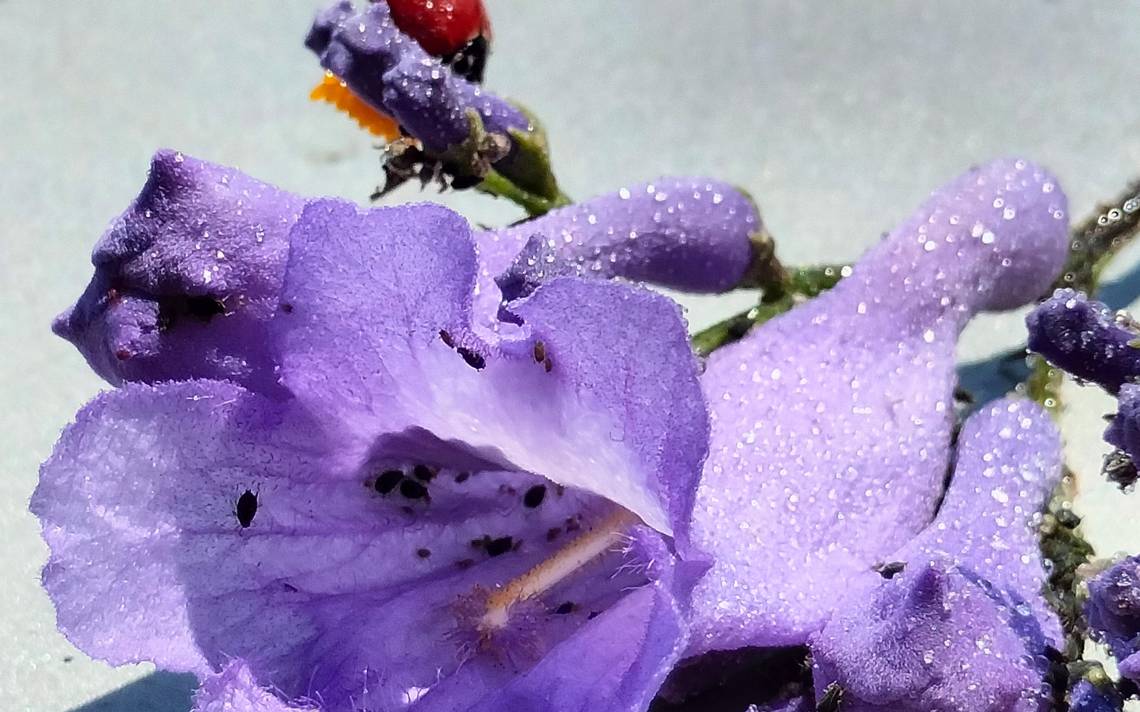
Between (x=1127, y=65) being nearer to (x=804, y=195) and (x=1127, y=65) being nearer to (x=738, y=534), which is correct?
(x=804, y=195)

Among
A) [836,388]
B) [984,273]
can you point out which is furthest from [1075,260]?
[836,388]

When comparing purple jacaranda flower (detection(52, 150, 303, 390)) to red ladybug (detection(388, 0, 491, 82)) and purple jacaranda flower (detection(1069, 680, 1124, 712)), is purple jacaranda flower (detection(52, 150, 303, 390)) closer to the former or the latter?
red ladybug (detection(388, 0, 491, 82))

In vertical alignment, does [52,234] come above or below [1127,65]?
below

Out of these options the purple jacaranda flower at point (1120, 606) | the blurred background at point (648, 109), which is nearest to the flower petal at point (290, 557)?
the purple jacaranda flower at point (1120, 606)

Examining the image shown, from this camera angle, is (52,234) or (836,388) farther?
(52,234)

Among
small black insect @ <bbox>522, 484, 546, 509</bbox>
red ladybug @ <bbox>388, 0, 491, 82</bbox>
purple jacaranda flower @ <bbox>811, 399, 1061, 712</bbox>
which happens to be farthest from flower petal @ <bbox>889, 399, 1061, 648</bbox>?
red ladybug @ <bbox>388, 0, 491, 82</bbox>

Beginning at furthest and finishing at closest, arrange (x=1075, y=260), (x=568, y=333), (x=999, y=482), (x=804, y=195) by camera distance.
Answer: (x=804, y=195) < (x=1075, y=260) < (x=999, y=482) < (x=568, y=333)
